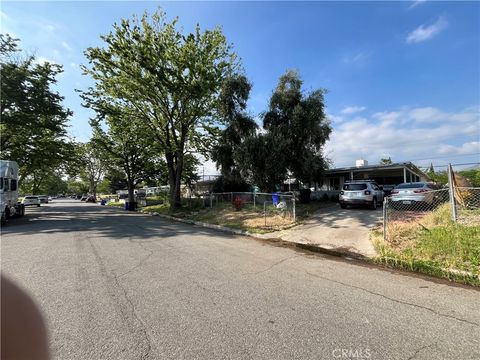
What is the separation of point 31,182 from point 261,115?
76.9 meters

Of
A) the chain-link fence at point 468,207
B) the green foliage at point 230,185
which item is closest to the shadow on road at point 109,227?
the green foliage at point 230,185

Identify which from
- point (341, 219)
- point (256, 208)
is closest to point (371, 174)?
point (256, 208)

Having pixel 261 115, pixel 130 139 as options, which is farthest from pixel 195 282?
pixel 130 139

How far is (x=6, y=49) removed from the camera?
894 inches

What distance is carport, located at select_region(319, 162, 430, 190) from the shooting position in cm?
2425

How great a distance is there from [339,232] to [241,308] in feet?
25.9

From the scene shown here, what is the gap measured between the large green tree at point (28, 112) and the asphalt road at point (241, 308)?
A: 18.8m

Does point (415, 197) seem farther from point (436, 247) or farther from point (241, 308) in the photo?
point (241, 308)

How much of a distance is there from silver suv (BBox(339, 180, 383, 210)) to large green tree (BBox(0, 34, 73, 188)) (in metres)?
22.6

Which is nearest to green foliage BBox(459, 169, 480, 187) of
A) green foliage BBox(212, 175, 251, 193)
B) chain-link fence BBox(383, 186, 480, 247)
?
chain-link fence BBox(383, 186, 480, 247)

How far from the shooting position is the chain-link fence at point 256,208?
47.6 ft

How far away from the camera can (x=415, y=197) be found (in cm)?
1528

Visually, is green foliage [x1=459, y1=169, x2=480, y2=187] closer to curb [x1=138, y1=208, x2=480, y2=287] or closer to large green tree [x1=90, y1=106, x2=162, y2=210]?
curb [x1=138, y1=208, x2=480, y2=287]

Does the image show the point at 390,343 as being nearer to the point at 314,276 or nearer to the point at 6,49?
the point at 314,276
